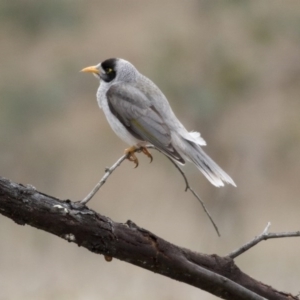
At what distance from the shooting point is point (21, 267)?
24.0 feet

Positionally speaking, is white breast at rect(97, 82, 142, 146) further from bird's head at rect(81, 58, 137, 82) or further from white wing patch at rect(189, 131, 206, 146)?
white wing patch at rect(189, 131, 206, 146)

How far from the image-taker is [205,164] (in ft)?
11.2

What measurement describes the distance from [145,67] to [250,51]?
59.2 inches

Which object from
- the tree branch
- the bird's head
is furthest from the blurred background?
the tree branch

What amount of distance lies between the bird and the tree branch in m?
1.15

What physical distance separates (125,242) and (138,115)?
1700 millimetres

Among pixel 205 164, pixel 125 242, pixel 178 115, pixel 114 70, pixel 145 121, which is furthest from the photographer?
pixel 178 115

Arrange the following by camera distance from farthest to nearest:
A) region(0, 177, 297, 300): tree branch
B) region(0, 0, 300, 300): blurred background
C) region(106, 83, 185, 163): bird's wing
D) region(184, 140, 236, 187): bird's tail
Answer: region(0, 0, 300, 300): blurred background, region(106, 83, 185, 163): bird's wing, region(184, 140, 236, 187): bird's tail, region(0, 177, 297, 300): tree branch

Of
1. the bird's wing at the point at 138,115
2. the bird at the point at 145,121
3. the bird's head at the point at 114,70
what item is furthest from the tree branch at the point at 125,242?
the bird's head at the point at 114,70

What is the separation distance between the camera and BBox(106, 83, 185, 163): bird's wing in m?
3.45

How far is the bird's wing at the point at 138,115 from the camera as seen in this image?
3.45 meters

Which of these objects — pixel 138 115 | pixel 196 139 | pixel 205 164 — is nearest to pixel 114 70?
pixel 138 115

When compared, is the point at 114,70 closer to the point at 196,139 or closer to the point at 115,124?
the point at 115,124

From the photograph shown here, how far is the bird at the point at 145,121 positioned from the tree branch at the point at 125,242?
115 centimetres
